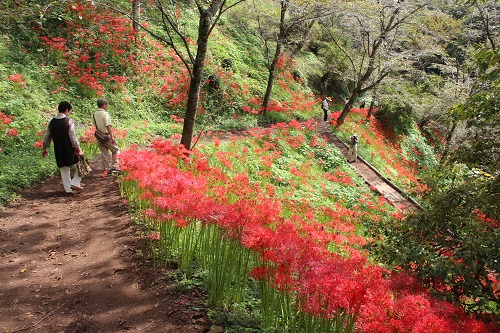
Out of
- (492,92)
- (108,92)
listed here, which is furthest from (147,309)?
(108,92)

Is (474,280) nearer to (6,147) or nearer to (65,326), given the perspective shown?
(65,326)

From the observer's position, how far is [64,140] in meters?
6.19

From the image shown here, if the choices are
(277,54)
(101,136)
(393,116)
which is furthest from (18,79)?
(393,116)

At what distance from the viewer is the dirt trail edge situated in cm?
336

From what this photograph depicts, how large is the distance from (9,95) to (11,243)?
19.9 feet

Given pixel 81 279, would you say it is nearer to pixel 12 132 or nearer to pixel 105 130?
pixel 105 130

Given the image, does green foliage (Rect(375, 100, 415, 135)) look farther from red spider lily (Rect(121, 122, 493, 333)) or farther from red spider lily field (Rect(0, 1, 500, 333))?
red spider lily (Rect(121, 122, 493, 333))

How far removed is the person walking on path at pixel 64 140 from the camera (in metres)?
6.12

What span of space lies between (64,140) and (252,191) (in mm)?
3668

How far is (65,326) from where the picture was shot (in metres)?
3.27

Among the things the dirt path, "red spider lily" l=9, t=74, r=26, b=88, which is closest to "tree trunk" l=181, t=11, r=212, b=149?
"red spider lily" l=9, t=74, r=26, b=88

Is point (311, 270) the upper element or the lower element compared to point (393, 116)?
lower

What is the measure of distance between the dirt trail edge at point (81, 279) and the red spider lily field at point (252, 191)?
198mm

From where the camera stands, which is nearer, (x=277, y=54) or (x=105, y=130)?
(x=105, y=130)
